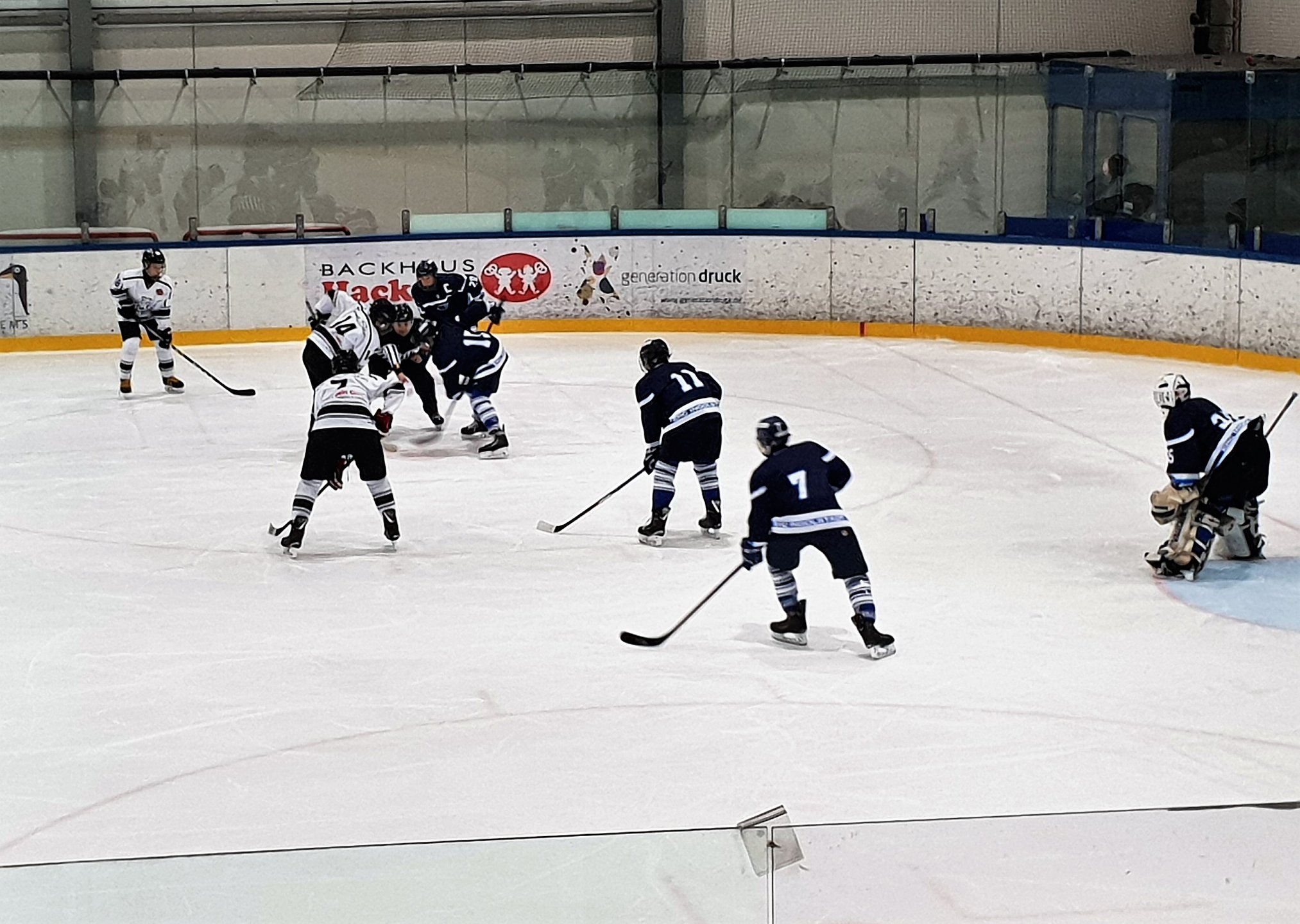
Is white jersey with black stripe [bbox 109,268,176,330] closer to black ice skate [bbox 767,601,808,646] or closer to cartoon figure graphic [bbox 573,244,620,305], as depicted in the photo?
cartoon figure graphic [bbox 573,244,620,305]

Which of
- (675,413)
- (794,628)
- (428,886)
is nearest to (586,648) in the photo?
(794,628)

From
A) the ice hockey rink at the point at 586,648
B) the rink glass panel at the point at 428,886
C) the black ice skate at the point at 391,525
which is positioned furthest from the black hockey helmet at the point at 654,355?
the rink glass panel at the point at 428,886

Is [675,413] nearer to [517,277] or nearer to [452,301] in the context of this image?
[452,301]

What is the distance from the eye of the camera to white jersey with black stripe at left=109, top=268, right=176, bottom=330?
1311cm

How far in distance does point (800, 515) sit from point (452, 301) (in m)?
4.96

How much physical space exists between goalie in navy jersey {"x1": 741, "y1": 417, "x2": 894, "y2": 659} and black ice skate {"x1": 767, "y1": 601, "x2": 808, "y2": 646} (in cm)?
26

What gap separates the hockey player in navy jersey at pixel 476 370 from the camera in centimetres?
1096

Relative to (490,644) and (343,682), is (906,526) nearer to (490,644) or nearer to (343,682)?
(490,644)

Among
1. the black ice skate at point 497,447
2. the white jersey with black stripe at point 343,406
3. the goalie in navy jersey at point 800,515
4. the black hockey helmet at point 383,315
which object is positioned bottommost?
the black ice skate at point 497,447

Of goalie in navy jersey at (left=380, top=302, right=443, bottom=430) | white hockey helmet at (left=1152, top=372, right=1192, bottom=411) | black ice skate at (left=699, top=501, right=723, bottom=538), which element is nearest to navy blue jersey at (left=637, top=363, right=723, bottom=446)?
black ice skate at (left=699, top=501, right=723, bottom=538)

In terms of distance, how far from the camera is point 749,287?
16.6 meters

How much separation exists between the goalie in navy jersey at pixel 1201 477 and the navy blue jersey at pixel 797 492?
1968mm

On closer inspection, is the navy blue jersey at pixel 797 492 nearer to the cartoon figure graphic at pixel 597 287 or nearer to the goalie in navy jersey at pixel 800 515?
the goalie in navy jersey at pixel 800 515

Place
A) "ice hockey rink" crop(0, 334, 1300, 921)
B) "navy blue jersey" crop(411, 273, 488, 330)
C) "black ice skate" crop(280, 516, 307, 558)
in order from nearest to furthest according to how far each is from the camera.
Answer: "ice hockey rink" crop(0, 334, 1300, 921) < "black ice skate" crop(280, 516, 307, 558) < "navy blue jersey" crop(411, 273, 488, 330)
